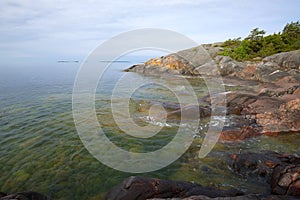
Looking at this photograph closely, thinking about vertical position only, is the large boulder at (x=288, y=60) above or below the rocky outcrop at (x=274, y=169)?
above

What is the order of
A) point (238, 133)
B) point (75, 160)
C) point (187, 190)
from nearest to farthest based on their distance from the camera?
1. point (187, 190)
2. point (75, 160)
3. point (238, 133)

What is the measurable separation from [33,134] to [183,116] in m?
10.8

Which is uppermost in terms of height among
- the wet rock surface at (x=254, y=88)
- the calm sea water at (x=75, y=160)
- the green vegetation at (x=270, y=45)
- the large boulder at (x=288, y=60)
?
the green vegetation at (x=270, y=45)

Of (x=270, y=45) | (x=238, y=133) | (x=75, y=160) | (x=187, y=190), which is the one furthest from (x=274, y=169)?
(x=270, y=45)

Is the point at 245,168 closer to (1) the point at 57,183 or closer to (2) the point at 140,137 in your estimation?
(2) the point at 140,137

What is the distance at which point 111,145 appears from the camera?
12000mm

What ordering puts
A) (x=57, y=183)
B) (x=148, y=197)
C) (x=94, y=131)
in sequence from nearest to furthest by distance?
(x=148, y=197) → (x=57, y=183) → (x=94, y=131)

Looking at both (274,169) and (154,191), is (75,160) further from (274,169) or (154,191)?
(274,169)

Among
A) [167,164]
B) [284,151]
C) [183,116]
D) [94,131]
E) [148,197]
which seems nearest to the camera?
[148,197]

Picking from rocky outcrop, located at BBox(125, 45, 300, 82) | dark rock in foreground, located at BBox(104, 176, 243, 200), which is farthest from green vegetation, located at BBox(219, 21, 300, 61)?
dark rock in foreground, located at BBox(104, 176, 243, 200)

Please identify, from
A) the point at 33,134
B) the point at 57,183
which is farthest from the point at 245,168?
the point at 33,134

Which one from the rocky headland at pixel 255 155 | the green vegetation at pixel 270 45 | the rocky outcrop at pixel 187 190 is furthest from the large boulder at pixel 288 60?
the rocky outcrop at pixel 187 190

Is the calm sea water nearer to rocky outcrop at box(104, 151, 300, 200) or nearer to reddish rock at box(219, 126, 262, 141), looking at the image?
reddish rock at box(219, 126, 262, 141)

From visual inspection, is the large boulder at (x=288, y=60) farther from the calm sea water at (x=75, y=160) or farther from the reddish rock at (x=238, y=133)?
the reddish rock at (x=238, y=133)
